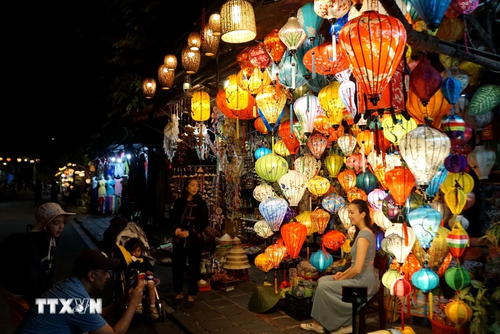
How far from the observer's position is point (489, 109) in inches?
186

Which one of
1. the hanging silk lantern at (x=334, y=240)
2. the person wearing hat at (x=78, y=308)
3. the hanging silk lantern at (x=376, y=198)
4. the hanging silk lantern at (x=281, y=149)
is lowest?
the hanging silk lantern at (x=334, y=240)

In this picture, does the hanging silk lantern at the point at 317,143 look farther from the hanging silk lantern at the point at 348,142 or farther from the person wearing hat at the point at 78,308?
the person wearing hat at the point at 78,308

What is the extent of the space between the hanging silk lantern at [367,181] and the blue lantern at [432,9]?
11.2 ft

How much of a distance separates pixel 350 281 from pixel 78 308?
3.49m

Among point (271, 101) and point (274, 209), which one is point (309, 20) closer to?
point (271, 101)

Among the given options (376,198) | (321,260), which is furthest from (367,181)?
(321,260)

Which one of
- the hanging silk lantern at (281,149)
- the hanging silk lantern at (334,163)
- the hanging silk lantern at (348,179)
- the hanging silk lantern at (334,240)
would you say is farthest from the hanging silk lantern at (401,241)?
the hanging silk lantern at (281,149)

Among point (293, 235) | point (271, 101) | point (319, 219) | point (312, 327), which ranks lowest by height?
point (312, 327)

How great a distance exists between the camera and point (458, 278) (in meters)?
4.70

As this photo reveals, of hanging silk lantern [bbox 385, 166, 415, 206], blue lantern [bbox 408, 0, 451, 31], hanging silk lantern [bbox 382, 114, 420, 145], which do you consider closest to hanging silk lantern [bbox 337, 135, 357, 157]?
hanging silk lantern [bbox 382, 114, 420, 145]

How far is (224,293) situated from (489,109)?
572 cm

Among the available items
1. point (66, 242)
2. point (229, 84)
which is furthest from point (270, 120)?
Result: point (66, 242)

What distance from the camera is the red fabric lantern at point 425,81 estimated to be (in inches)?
159

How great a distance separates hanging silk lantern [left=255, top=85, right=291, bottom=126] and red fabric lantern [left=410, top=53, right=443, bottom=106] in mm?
1998
